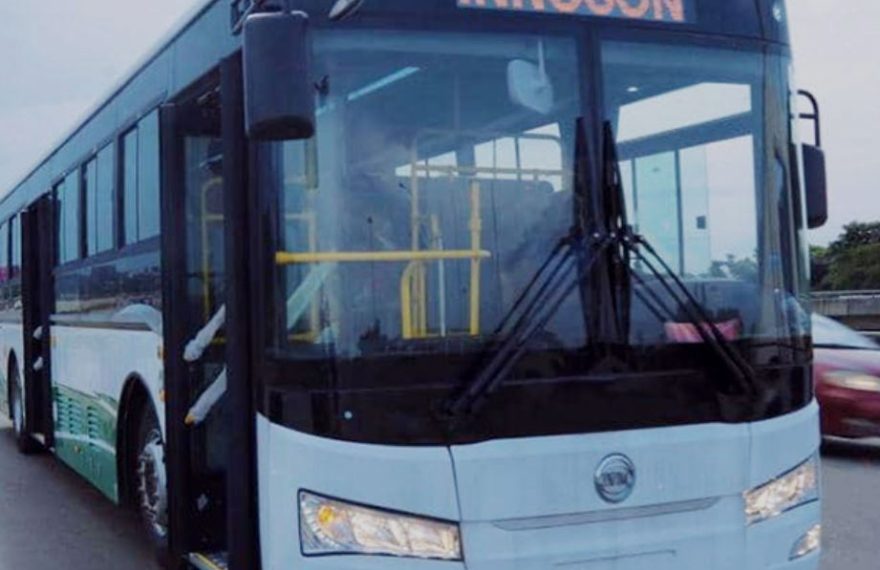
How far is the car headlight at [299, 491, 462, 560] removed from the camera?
12.5 feet

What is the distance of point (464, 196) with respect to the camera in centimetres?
412

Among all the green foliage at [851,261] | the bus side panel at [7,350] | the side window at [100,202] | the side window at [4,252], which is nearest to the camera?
the side window at [100,202]

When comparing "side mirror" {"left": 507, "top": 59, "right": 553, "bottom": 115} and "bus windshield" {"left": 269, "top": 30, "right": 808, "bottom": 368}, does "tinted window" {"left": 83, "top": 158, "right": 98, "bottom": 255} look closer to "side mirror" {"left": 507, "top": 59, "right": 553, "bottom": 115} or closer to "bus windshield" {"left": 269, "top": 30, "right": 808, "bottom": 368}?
"bus windshield" {"left": 269, "top": 30, "right": 808, "bottom": 368}

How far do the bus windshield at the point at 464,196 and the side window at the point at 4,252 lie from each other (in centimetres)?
888

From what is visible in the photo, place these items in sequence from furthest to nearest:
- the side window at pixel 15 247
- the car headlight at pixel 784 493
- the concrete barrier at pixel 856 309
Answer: the concrete barrier at pixel 856 309
the side window at pixel 15 247
the car headlight at pixel 784 493

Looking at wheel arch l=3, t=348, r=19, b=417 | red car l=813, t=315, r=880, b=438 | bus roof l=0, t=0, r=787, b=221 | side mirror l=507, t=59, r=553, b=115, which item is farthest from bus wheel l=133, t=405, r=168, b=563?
red car l=813, t=315, r=880, b=438

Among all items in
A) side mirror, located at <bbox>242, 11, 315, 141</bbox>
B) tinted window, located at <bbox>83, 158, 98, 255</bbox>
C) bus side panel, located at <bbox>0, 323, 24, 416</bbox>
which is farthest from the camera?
bus side panel, located at <bbox>0, 323, 24, 416</bbox>

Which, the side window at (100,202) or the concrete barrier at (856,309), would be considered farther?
the concrete barrier at (856,309)

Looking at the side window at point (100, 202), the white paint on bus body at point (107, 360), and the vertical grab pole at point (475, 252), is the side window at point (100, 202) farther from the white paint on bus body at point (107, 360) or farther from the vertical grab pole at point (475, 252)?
the vertical grab pole at point (475, 252)

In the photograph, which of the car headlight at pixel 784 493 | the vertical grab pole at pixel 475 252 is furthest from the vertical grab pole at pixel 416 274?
the car headlight at pixel 784 493

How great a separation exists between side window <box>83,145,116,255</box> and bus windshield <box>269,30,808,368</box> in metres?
3.39

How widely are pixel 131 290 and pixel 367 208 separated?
295 centimetres

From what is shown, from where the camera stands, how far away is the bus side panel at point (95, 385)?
20.9 ft

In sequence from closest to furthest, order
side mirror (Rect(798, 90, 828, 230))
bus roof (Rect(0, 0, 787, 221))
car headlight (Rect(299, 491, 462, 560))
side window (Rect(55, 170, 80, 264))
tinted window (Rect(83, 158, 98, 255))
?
car headlight (Rect(299, 491, 462, 560)), bus roof (Rect(0, 0, 787, 221)), side mirror (Rect(798, 90, 828, 230)), tinted window (Rect(83, 158, 98, 255)), side window (Rect(55, 170, 80, 264))
